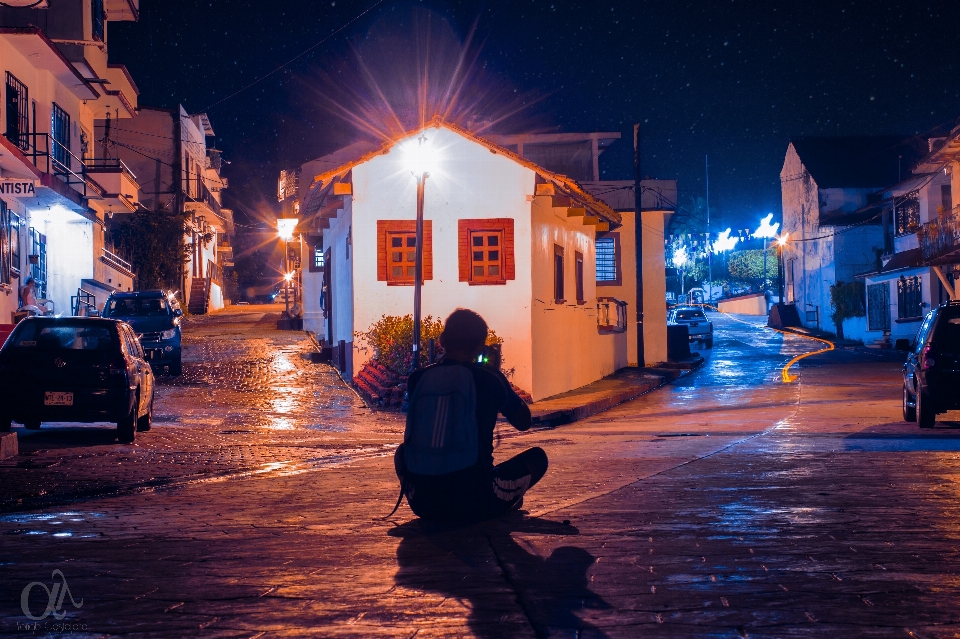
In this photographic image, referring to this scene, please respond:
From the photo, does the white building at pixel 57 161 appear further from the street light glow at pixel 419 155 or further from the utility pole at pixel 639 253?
the utility pole at pixel 639 253

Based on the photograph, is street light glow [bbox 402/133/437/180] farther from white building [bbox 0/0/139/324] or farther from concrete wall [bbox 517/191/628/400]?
white building [bbox 0/0/139/324]

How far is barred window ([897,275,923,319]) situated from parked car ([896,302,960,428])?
32.8 m

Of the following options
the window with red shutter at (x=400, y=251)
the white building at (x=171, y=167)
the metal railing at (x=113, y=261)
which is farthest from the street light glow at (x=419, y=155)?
the white building at (x=171, y=167)

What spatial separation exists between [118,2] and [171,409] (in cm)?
2555

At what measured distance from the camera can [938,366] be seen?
15367mm

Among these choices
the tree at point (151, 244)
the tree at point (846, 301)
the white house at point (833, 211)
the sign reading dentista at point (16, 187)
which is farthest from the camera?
the white house at point (833, 211)

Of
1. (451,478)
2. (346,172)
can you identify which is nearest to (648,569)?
(451,478)

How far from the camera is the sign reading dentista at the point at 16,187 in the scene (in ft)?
77.1

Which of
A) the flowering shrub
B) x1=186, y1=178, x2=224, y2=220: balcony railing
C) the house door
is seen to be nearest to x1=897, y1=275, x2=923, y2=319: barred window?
the house door

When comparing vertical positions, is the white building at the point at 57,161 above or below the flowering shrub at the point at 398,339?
above

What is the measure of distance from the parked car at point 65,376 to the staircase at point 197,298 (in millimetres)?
42918

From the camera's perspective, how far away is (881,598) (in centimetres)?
529

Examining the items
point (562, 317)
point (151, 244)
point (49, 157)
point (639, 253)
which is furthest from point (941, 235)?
point (151, 244)

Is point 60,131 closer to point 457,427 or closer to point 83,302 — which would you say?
point 83,302
